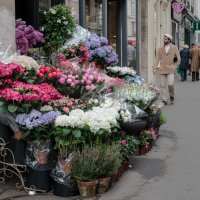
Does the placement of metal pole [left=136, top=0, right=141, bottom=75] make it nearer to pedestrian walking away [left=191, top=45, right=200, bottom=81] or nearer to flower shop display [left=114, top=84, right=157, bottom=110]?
pedestrian walking away [left=191, top=45, right=200, bottom=81]

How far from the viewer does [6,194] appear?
5.75 meters

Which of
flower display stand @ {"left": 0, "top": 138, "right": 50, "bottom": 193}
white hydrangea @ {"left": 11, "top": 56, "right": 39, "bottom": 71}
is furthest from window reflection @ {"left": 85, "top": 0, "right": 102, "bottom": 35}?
flower display stand @ {"left": 0, "top": 138, "right": 50, "bottom": 193}

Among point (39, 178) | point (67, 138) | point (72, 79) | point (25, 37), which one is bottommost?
point (39, 178)

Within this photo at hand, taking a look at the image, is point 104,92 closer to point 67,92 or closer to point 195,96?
point 67,92

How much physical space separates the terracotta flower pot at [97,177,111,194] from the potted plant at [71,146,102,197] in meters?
0.08

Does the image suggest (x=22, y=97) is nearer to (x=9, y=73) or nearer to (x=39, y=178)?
(x=9, y=73)

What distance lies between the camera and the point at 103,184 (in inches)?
223

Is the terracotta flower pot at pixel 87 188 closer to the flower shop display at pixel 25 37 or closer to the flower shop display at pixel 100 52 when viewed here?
the flower shop display at pixel 25 37

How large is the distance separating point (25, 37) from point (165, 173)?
344cm

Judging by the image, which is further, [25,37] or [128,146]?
[25,37]

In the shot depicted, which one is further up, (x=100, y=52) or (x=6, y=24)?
(x=6, y=24)

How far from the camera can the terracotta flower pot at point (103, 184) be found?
5648mm

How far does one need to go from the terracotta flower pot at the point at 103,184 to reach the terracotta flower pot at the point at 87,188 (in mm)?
81

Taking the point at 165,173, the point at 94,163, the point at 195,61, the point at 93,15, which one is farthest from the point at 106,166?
the point at 195,61
